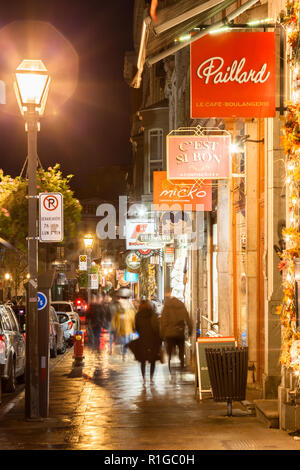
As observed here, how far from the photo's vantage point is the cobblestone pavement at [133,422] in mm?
9555

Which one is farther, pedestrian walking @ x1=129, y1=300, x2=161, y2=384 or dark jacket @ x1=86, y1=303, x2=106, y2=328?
dark jacket @ x1=86, y1=303, x2=106, y2=328

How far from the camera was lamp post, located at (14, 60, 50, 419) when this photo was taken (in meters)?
11.8

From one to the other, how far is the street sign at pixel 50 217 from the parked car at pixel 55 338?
987cm

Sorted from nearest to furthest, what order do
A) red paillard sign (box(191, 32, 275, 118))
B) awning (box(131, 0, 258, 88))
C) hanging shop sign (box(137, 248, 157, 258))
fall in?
awning (box(131, 0, 258, 88)), red paillard sign (box(191, 32, 275, 118)), hanging shop sign (box(137, 248, 157, 258))

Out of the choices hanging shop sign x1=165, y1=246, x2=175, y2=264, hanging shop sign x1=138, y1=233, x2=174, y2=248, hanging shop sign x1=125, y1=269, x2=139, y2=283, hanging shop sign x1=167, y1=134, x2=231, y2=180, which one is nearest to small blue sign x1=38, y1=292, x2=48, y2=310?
hanging shop sign x1=167, y1=134, x2=231, y2=180

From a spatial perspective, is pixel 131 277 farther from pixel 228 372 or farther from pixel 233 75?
pixel 233 75

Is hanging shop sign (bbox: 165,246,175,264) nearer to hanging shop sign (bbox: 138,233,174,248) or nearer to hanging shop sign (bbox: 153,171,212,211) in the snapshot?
hanging shop sign (bbox: 138,233,174,248)

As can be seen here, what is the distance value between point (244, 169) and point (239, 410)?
493 centimetres

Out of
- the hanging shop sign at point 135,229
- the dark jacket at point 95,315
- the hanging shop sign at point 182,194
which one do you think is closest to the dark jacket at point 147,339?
the hanging shop sign at point 182,194

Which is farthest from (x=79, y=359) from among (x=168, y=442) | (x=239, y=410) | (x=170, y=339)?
(x=168, y=442)

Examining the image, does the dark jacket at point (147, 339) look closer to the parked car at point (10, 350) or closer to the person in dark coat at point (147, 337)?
the person in dark coat at point (147, 337)

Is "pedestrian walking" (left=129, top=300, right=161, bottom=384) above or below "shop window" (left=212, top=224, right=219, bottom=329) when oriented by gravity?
below

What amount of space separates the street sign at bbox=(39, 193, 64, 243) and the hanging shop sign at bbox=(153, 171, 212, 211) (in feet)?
19.6
